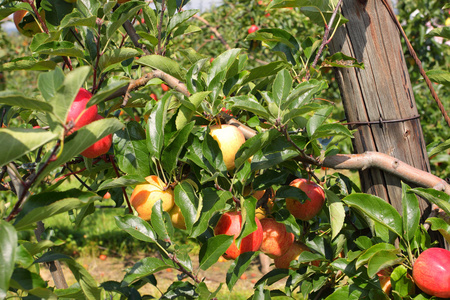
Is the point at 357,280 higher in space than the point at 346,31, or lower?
lower

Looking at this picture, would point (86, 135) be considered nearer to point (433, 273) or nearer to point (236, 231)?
point (236, 231)

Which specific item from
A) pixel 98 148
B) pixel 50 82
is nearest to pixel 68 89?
pixel 50 82

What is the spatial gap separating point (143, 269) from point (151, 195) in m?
0.14

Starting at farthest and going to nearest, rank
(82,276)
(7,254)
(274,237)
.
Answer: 1. (274,237)
2. (82,276)
3. (7,254)

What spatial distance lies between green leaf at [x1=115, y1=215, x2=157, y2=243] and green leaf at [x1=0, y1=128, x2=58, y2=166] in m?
0.33

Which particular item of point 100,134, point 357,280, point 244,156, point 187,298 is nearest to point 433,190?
point 357,280

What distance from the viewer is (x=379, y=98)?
3.32 ft

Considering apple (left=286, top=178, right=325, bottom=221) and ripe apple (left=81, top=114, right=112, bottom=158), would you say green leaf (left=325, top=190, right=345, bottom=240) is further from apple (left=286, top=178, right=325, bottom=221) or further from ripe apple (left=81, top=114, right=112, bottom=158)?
ripe apple (left=81, top=114, right=112, bottom=158)

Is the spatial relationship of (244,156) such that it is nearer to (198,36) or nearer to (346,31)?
(346,31)

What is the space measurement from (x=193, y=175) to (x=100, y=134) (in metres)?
0.40

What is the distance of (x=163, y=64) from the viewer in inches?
33.8

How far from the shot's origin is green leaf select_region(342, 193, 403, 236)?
86cm

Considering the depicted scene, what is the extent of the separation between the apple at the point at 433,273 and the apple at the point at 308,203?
0.87ft

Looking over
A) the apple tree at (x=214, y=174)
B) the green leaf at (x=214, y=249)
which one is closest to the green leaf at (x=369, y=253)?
the apple tree at (x=214, y=174)
